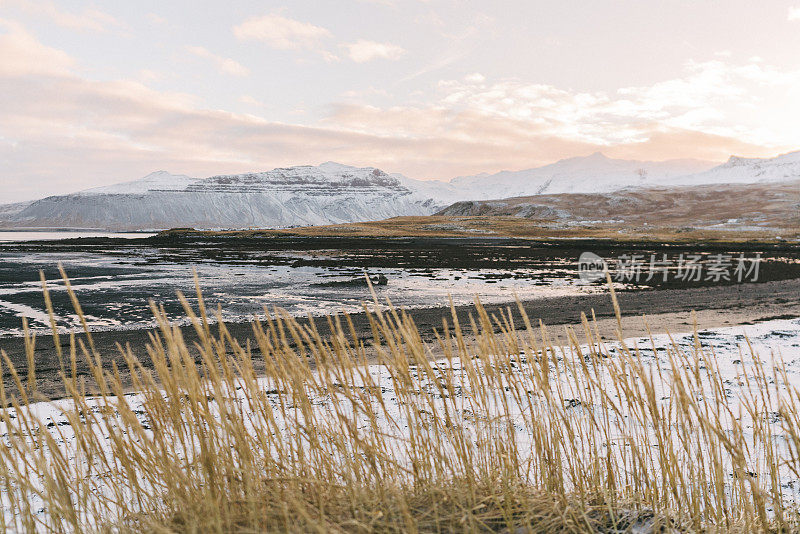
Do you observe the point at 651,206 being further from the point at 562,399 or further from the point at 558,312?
the point at 562,399

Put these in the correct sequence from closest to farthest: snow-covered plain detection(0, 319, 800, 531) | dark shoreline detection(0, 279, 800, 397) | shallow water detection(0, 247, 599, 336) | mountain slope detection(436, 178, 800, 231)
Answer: snow-covered plain detection(0, 319, 800, 531), dark shoreline detection(0, 279, 800, 397), shallow water detection(0, 247, 599, 336), mountain slope detection(436, 178, 800, 231)

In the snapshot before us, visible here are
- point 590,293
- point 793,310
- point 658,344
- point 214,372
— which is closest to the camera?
point 214,372

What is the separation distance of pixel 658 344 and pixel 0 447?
30.6 feet

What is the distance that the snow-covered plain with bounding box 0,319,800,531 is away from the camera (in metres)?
2.93

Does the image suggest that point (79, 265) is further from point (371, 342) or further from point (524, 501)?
point (524, 501)

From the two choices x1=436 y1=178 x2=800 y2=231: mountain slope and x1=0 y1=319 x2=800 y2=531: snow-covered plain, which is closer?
x1=0 y1=319 x2=800 y2=531: snow-covered plain

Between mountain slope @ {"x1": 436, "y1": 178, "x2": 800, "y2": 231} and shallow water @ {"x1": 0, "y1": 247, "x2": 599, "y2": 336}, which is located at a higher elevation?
mountain slope @ {"x1": 436, "y1": 178, "x2": 800, "y2": 231}

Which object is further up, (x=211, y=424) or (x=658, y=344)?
(x=211, y=424)

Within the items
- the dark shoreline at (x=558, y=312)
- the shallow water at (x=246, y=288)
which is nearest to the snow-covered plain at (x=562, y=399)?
the dark shoreline at (x=558, y=312)

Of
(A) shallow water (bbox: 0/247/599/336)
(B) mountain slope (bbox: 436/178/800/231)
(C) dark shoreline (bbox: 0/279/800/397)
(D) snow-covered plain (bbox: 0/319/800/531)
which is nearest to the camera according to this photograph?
(D) snow-covered plain (bbox: 0/319/800/531)

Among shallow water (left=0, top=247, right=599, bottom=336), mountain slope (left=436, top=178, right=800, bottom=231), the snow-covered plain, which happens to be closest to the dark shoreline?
shallow water (left=0, top=247, right=599, bottom=336)

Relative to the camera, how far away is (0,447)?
257 cm

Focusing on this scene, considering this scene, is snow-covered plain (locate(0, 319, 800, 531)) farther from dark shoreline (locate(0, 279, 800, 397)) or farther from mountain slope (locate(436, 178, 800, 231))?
mountain slope (locate(436, 178, 800, 231))

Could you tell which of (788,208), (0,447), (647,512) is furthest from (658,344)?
(788,208)
